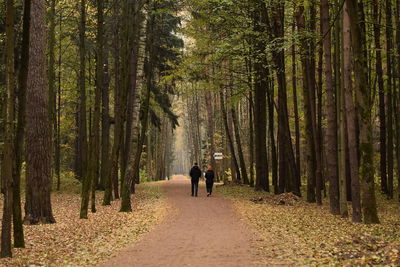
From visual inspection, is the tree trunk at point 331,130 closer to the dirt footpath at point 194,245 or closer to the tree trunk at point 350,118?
the tree trunk at point 350,118

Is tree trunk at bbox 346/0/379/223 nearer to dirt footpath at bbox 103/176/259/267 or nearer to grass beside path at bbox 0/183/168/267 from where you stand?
dirt footpath at bbox 103/176/259/267

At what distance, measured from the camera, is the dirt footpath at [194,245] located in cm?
786

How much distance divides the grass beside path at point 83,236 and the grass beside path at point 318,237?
125 inches

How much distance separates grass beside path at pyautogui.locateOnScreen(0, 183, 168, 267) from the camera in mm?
8305

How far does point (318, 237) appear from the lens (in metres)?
10.2

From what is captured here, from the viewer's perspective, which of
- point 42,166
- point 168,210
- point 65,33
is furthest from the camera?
point 65,33

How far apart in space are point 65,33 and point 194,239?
17197 millimetres

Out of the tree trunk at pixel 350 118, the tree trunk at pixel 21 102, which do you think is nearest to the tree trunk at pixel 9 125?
the tree trunk at pixel 21 102

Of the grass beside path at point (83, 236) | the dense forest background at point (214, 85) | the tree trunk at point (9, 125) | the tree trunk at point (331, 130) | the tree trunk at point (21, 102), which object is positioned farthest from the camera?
the tree trunk at point (331, 130)

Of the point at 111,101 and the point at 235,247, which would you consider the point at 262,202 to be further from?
the point at 111,101

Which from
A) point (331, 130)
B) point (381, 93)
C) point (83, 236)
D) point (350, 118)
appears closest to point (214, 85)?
point (381, 93)

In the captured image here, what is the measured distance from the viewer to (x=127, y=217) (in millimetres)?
15016

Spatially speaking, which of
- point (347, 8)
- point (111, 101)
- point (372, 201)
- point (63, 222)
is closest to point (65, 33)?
point (111, 101)

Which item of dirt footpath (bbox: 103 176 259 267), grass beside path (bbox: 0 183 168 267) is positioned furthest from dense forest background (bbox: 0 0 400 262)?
dirt footpath (bbox: 103 176 259 267)
